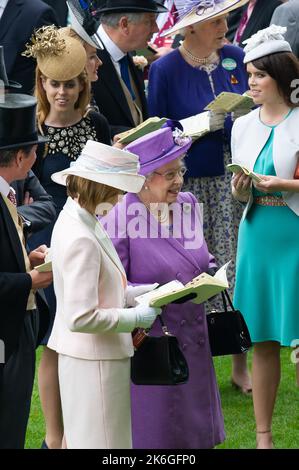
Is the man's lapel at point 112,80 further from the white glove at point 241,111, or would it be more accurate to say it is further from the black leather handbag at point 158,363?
the black leather handbag at point 158,363

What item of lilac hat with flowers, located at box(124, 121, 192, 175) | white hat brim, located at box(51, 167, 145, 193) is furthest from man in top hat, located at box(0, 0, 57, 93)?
white hat brim, located at box(51, 167, 145, 193)

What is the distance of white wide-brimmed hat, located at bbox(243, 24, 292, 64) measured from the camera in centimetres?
665

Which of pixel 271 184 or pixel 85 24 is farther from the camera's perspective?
pixel 85 24

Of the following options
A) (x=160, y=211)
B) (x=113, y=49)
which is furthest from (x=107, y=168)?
(x=113, y=49)

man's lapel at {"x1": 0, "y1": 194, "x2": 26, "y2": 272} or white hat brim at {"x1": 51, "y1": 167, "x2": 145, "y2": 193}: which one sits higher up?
white hat brim at {"x1": 51, "y1": 167, "x2": 145, "y2": 193}

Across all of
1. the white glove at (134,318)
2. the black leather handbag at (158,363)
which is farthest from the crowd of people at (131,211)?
the black leather handbag at (158,363)

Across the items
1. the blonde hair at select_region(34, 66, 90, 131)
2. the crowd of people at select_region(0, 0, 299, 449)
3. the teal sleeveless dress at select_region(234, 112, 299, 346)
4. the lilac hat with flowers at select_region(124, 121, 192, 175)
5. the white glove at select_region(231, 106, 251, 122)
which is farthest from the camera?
the white glove at select_region(231, 106, 251, 122)

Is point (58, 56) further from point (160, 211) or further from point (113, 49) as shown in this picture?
point (160, 211)

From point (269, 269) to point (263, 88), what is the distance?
1.01m

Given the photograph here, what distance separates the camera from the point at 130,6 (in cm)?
795

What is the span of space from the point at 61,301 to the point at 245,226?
1.80 m

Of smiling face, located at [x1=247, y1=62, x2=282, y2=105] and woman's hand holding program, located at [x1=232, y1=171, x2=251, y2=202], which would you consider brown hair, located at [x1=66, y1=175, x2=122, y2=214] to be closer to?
woman's hand holding program, located at [x1=232, y1=171, x2=251, y2=202]

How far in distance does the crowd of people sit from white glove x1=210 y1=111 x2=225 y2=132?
13mm

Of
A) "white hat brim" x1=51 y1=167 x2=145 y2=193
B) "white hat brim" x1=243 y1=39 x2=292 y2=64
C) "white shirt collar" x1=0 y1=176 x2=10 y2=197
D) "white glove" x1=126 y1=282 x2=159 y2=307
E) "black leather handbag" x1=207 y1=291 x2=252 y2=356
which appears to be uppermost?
"white hat brim" x1=243 y1=39 x2=292 y2=64
